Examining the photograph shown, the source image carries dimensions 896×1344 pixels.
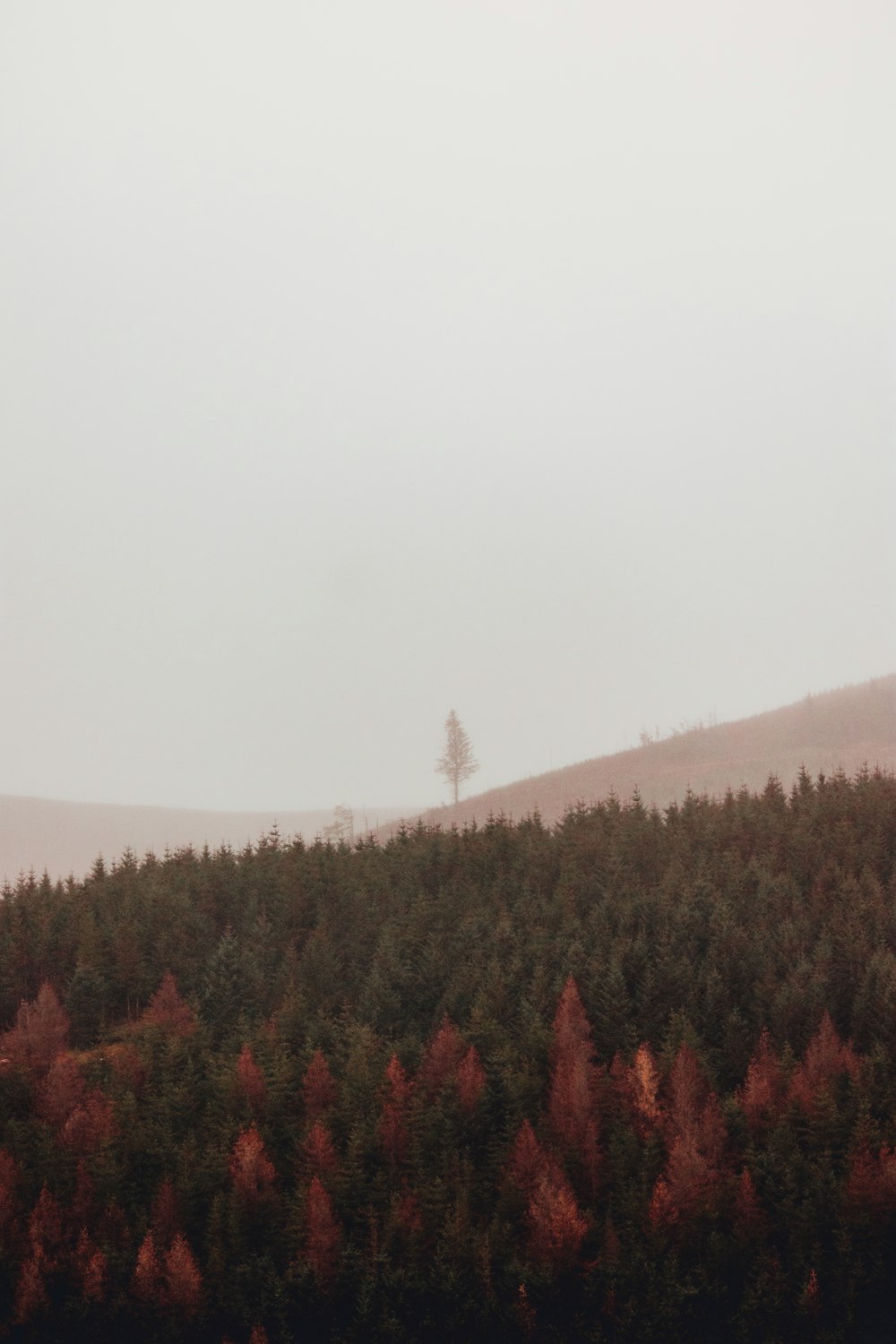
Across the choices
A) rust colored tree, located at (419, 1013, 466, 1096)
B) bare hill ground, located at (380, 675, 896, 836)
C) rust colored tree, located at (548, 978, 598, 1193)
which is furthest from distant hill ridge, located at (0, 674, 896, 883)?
rust colored tree, located at (419, 1013, 466, 1096)

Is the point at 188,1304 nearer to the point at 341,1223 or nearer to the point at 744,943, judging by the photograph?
the point at 341,1223

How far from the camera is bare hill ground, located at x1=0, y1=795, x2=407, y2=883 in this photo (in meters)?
150

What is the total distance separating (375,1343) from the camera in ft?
60.1

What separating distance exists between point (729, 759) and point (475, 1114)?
62.4 meters

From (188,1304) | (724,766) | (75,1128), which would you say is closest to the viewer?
(188,1304)

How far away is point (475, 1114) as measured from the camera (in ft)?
71.6

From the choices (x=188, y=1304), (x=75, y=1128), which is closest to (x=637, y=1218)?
(x=188, y=1304)

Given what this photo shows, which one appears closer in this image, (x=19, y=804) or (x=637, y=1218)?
(x=637, y=1218)

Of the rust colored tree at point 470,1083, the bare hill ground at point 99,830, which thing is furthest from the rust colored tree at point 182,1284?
the bare hill ground at point 99,830

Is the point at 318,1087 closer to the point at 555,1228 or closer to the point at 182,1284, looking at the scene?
the point at 182,1284

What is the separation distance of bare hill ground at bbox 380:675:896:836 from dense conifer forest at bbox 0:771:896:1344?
3964 cm

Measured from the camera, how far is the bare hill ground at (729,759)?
239ft

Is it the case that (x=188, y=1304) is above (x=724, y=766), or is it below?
below

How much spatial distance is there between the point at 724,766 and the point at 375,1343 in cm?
6258
